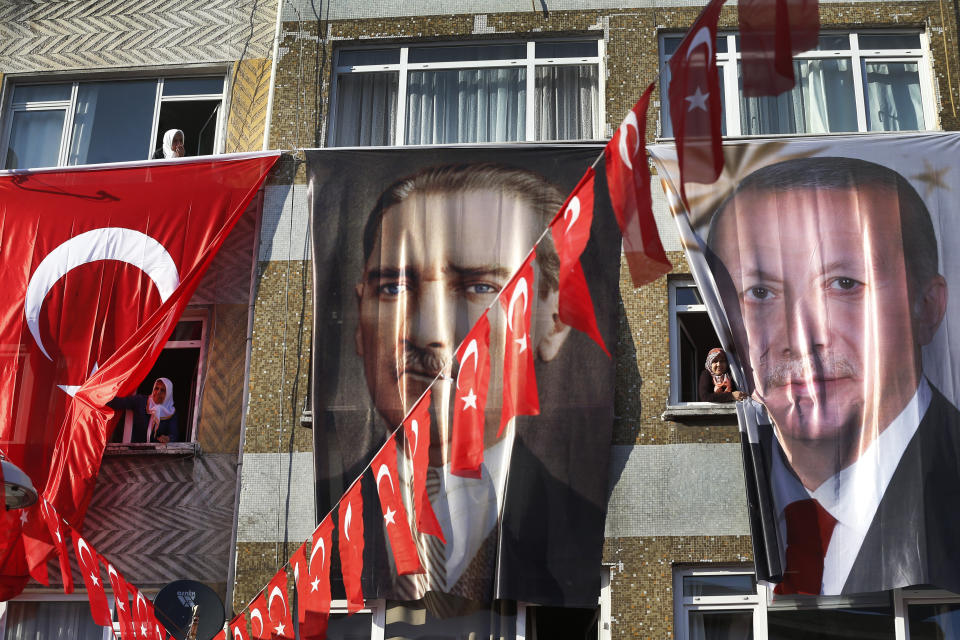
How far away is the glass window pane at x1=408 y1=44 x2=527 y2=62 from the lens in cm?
1784

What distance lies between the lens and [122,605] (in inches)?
549

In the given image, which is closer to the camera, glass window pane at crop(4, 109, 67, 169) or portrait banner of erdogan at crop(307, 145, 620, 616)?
portrait banner of erdogan at crop(307, 145, 620, 616)

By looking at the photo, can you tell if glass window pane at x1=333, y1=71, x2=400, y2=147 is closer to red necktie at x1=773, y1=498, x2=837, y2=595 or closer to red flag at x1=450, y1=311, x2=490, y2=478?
red flag at x1=450, y1=311, x2=490, y2=478

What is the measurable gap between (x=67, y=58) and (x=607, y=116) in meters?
7.48

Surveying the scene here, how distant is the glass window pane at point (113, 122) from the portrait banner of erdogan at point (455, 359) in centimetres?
309

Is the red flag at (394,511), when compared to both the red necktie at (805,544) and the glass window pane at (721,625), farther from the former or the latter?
the red necktie at (805,544)

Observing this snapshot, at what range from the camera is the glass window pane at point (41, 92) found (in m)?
18.9

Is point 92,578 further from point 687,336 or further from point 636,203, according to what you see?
point 687,336

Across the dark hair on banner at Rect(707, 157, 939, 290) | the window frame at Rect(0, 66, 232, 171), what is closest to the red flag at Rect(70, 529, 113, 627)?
the window frame at Rect(0, 66, 232, 171)

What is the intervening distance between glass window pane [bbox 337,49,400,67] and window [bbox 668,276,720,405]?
4837mm

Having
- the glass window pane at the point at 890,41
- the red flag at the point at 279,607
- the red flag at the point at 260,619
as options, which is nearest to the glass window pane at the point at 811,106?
the glass window pane at the point at 890,41

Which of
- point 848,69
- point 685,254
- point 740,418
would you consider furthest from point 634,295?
point 848,69

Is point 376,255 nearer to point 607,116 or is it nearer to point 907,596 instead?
point 607,116

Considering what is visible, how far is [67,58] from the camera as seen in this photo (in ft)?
61.5
